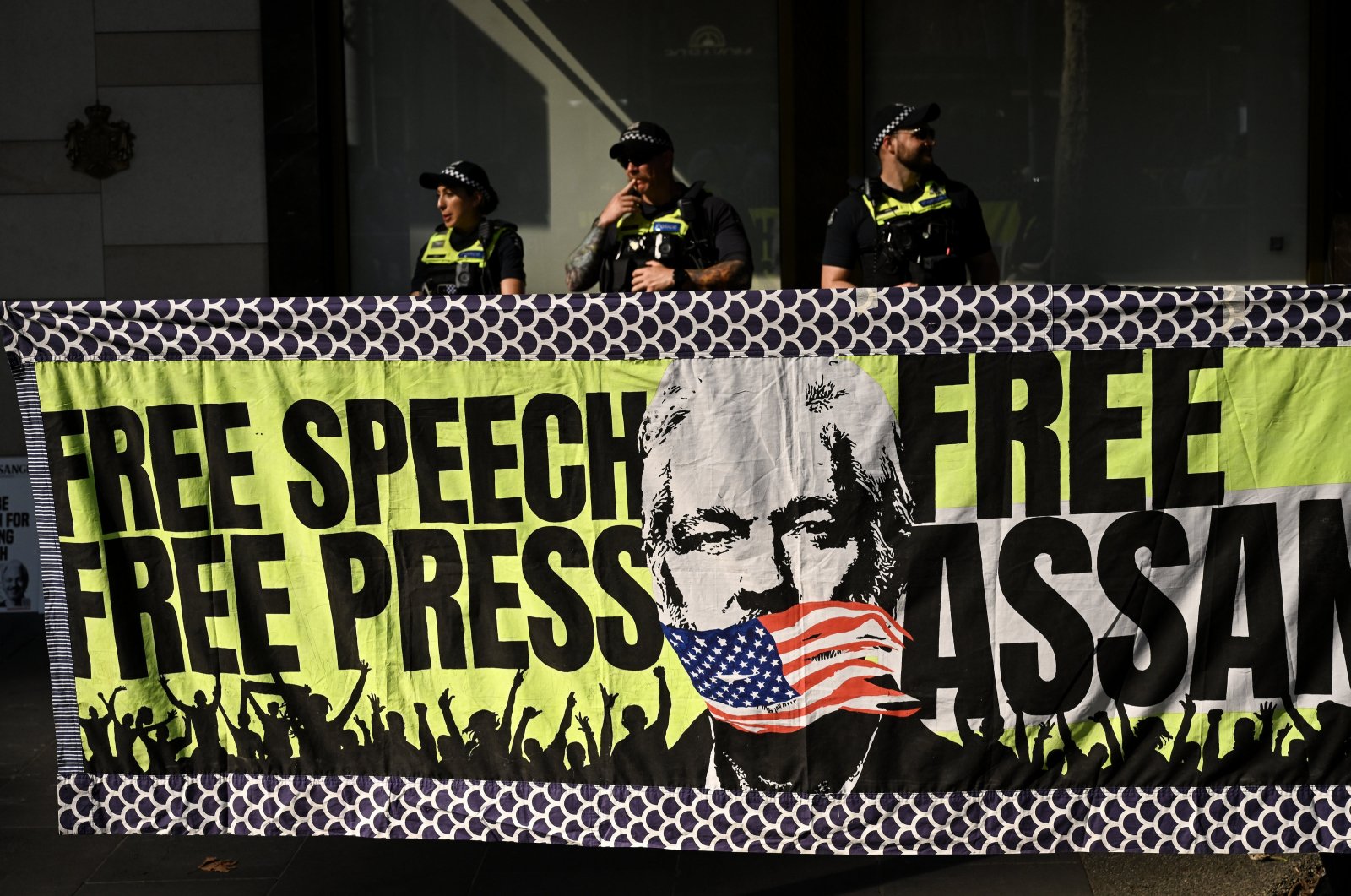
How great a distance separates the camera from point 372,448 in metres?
4.23

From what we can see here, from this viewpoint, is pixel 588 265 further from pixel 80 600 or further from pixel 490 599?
pixel 80 600

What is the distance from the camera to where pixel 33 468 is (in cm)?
437

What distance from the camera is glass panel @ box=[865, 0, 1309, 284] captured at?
8539 mm

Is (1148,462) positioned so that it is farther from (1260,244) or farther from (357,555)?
(1260,244)

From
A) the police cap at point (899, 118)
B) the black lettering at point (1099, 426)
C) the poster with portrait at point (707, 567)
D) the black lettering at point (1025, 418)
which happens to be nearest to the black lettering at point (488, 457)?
the poster with portrait at point (707, 567)

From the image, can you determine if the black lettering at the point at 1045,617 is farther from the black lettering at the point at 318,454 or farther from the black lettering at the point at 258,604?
the black lettering at the point at 258,604

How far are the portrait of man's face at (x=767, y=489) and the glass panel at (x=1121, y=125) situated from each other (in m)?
4.86

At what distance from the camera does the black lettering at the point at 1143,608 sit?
13.2 ft

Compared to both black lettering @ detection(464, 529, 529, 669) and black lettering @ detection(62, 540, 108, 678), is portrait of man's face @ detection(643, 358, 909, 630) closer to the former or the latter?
black lettering @ detection(464, 529, 529, 669)

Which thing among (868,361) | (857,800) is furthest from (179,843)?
(868,361)

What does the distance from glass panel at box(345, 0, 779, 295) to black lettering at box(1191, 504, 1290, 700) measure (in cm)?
495

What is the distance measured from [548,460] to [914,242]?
8.53 feet

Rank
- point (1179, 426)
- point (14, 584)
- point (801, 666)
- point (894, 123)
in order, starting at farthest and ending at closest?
1. point (14, 584)
2. point (894, 123)
3. point (801, 666)
4. point (1179, 426)

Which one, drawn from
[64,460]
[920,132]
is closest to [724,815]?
[64,460]
